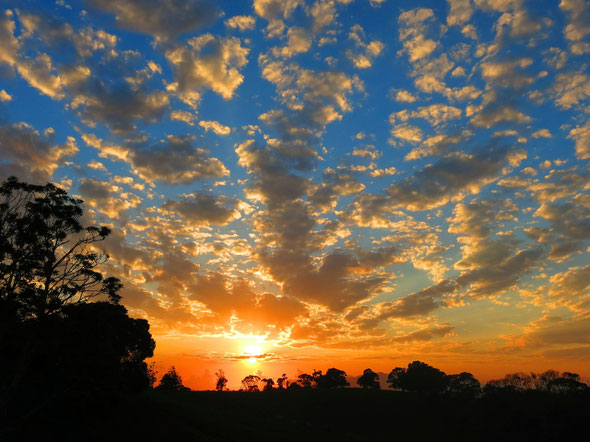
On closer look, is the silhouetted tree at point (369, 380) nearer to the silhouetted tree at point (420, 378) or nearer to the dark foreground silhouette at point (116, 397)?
the silhouetted tree at point (420, 378)

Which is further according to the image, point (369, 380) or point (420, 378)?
point (369, 380)

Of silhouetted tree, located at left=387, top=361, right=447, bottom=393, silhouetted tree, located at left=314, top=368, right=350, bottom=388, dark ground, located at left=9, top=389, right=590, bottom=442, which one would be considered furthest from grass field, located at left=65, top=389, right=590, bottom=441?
silhouetted tree, located at left=314, top=368, right=350, bottom=388

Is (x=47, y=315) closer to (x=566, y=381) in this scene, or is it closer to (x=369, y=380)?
(x=369, y=380)

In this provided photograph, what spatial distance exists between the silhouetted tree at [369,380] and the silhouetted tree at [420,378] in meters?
17.9

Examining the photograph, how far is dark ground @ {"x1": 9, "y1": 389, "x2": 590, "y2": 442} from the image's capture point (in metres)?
53.2

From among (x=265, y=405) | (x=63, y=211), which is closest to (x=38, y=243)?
(x=63, y=211)

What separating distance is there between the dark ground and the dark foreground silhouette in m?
0.30

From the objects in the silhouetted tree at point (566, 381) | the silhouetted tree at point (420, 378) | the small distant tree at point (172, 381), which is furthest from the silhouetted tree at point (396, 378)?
the small distant tree at point (172, 381)

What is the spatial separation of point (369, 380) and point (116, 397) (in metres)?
158

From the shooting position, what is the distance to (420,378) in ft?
523

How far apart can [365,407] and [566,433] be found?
57.8 meters

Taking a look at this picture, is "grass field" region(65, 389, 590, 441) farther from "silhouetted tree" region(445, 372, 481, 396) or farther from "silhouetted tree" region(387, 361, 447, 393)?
"silhouetted tree" region(445, 372, 481, 396)

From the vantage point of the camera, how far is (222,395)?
420 ft

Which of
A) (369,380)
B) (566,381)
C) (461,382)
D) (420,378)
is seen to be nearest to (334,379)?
(369,380)
